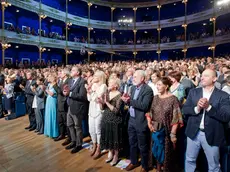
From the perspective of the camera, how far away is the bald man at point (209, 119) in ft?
7.87

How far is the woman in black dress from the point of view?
11.6 ft

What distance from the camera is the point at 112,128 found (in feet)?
11.6

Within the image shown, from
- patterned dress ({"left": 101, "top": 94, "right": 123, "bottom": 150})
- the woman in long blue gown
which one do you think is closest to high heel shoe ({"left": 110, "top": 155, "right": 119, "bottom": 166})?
patterned dress ({"left": 101, "top": 94, "right": 123, "bottom": 150})

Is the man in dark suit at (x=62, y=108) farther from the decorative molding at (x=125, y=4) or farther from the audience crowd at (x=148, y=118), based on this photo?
the decorative molding at (x=125, y=4)

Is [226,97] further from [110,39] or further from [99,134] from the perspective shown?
[110,39]

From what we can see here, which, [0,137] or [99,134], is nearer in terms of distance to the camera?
[99,134]

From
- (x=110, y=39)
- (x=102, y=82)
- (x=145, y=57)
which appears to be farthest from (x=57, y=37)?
(x=102, y=82)

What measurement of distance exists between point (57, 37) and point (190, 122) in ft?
67.9

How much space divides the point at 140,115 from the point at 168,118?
446 millimetres

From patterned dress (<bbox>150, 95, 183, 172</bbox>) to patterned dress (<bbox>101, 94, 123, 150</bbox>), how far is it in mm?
767

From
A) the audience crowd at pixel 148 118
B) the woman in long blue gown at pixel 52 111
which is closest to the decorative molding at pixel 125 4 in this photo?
the woman in long blue gown at pixel 52 111

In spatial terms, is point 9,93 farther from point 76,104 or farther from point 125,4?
point 125,4

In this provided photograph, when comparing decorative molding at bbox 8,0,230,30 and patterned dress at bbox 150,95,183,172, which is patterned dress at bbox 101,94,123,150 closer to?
patterned dress at bbox 150,95,183,172

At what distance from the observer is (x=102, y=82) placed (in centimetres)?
384
